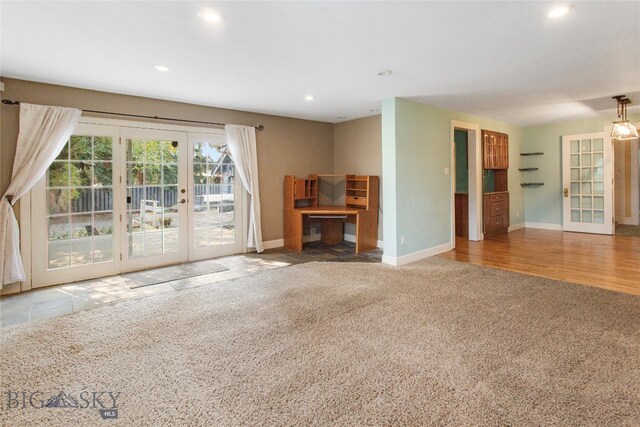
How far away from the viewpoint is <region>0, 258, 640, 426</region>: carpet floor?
71.5 inches

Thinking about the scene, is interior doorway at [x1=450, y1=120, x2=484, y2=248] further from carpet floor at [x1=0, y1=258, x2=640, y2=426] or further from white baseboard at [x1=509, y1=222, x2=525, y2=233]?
carpet floor at [x1=0, y1=258, x2=640, y2=426]

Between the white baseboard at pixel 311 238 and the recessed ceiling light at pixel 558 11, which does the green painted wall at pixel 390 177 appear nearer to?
the white baseboard at pixel 311 238

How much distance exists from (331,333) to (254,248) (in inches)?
139

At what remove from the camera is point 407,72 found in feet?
12.3

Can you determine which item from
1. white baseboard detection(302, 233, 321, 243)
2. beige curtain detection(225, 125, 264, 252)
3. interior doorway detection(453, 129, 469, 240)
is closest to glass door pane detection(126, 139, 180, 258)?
beige curtain detection(225, 125, 264, 252)

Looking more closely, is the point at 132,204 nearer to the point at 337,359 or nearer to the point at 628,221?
the point at 337,359

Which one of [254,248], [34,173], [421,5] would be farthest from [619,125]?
[34,173]

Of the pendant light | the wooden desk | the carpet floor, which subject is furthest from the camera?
the wooden desk

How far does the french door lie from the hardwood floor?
381cm

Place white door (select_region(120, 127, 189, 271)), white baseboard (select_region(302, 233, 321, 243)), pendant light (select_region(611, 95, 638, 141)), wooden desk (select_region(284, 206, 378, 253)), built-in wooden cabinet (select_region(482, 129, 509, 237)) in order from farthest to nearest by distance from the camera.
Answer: built-in wooden cabinet (select_region(482, 129, 509, 237)) < white baseboard (select_region(302, 233, 321, 243)) < wooden desk (select_region(284, 206, 378, 253)) < pendant light (select_region(611, 95, 638, 141)) < white door (select_region(120, 127, 189, 271))

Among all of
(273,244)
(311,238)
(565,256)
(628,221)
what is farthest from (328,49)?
(628,221)

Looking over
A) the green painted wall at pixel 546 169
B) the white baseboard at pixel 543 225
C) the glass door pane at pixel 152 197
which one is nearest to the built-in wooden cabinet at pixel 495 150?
the green painted wall at pixel 546 169

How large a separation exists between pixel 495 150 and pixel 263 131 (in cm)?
476

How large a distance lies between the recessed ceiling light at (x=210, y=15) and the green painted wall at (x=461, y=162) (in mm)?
6054
